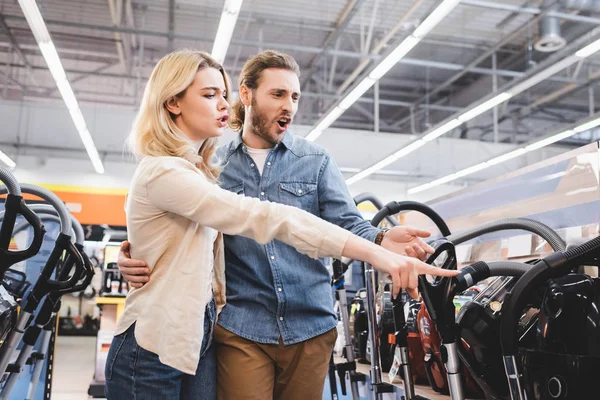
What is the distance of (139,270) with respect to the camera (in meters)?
1.54

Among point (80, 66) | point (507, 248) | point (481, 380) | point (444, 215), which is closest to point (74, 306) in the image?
point (80, 66)

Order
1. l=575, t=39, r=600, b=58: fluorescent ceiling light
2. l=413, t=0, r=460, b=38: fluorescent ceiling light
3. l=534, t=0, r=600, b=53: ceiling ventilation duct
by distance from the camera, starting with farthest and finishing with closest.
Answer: l=534, t=0, r=600, b=53: ceiling ventilation duct → l=575, t=39, r=600, b=58: fluorescent ceiling light → l=413, t=0, r=460, b=38: fluorescent ceiling light

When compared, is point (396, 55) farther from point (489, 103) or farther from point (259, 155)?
point (259, 155)

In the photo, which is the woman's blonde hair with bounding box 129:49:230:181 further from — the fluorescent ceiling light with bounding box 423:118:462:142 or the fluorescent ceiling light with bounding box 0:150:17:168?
the fluorescent ceiling light with bounding box 0:150:17:168

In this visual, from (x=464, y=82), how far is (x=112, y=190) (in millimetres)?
9219

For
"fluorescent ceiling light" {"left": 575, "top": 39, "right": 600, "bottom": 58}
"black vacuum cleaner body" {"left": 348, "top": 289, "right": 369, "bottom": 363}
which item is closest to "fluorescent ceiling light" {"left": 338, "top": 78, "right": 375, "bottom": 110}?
"fluorescent ceiling light" {"left": 575, "top": 39, "right": 600, "bottom": 58}

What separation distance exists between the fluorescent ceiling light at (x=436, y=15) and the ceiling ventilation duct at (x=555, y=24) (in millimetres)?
5036

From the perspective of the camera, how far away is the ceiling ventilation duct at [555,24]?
10.7 m

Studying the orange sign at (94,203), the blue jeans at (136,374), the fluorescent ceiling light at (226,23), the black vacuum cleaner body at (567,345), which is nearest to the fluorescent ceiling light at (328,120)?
the fluorescent ceiling light at (226,23)

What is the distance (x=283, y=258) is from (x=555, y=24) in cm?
1054

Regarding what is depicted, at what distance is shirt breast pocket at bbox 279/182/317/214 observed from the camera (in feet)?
6.61

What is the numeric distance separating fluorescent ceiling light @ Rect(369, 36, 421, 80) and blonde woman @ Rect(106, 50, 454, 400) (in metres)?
5.78

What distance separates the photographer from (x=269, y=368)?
1863mm

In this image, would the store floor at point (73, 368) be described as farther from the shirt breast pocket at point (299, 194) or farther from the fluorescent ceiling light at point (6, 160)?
the shirt breast pocket at point (299, 194)
